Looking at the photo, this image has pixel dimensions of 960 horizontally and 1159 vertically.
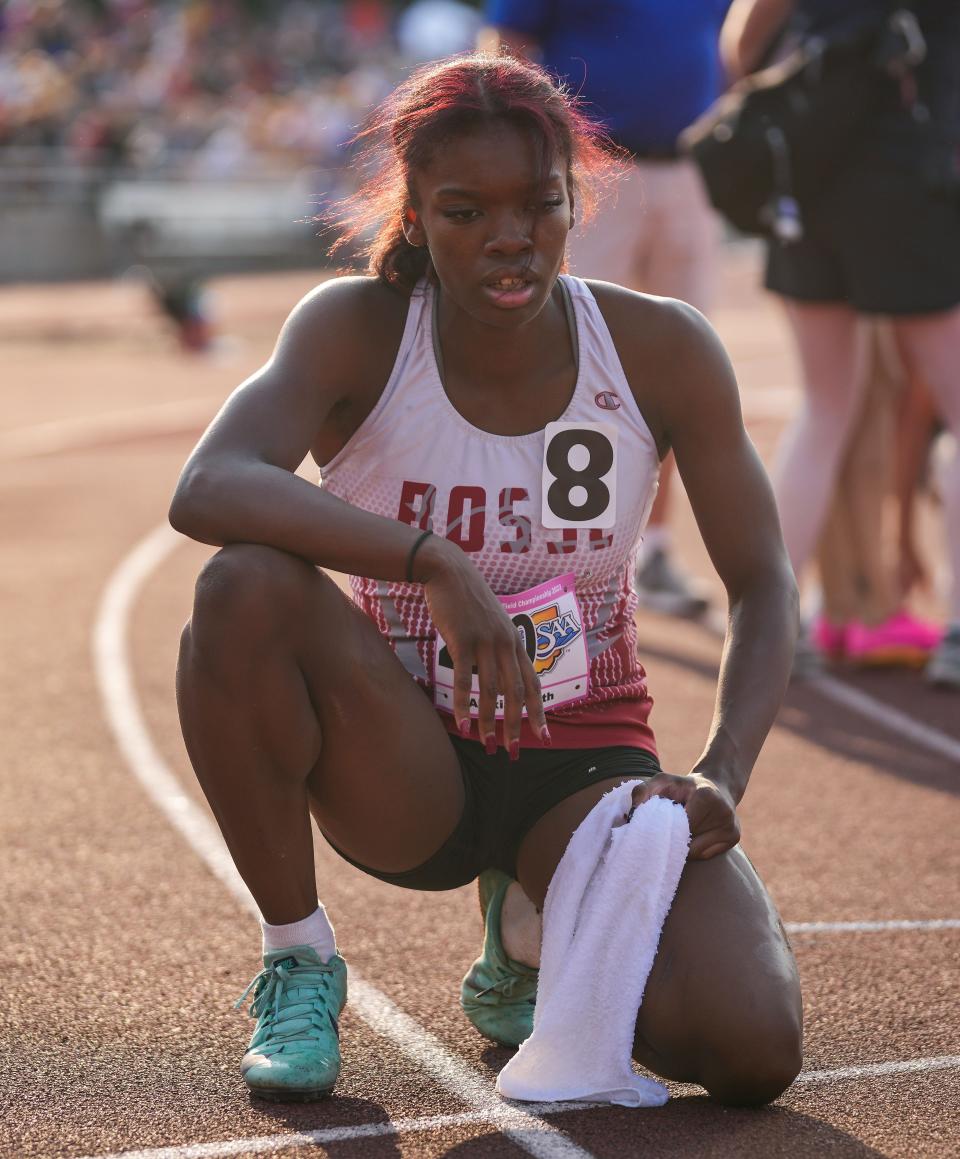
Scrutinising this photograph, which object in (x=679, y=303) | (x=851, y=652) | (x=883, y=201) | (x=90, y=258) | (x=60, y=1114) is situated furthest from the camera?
(x=90, y=258)

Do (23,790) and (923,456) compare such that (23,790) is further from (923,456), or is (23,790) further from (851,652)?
(923,456)

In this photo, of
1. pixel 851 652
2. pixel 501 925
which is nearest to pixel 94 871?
pixel 501 925

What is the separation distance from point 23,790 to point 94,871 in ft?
2.35

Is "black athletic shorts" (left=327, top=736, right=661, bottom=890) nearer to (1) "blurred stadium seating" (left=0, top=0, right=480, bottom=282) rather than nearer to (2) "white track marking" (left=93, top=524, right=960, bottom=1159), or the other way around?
(2) "white track marking" (left=93, top=524, right=960, bottom=1159)

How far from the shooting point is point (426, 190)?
2.96 meters

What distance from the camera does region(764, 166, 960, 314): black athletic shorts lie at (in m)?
5.28

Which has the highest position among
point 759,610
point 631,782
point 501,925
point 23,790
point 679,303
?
point 679,303

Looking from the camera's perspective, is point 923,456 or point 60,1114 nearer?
point 60,1114

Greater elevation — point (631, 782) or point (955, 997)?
point (631, 782)

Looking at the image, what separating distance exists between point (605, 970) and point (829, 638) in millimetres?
3419

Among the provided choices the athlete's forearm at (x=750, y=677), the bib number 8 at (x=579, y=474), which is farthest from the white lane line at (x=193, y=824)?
the bib number 8 at (x=579, y=474)

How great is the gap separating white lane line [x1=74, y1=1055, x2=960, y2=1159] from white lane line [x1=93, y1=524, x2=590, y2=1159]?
0.06 m

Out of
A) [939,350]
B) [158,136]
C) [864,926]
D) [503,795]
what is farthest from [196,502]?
[158,136]

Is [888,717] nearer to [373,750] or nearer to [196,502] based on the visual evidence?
[373,750]
